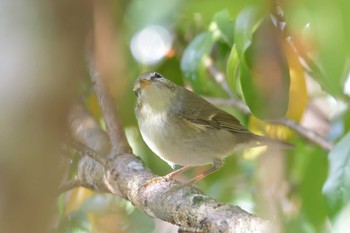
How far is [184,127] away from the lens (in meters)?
2.23

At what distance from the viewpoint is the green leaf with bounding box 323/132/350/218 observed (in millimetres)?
1034

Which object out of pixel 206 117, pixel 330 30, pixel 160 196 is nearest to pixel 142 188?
pixel 160 196

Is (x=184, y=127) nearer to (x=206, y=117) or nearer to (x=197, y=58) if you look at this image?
(x=206, y=117)

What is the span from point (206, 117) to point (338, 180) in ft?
4.08

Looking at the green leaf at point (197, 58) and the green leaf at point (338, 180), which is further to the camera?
the green leaf at point (197, 58)

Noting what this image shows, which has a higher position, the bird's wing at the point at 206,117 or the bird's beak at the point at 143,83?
the bird's wing at the point at 206,117

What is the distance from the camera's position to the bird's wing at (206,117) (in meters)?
2.29

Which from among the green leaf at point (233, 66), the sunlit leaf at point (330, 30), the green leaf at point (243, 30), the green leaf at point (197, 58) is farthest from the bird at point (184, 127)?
→ the sunlit leaf at point (330, 30)

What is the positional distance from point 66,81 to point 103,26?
15 cm

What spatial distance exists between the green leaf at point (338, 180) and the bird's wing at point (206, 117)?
1058mm

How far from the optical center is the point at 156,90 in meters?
2.27

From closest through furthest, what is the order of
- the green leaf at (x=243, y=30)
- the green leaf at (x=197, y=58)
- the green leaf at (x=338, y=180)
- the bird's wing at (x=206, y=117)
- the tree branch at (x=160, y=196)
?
the green leaf at (x=338, y=180) → the tree branch at (x=160, y=196) → the green leaf at (x=243, y=30) → the green leaf at (x=197, y=58) → the bird's wing at (x=206, y=117)

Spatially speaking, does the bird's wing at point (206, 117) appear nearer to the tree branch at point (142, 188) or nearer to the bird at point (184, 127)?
the bird at point (184, 127)

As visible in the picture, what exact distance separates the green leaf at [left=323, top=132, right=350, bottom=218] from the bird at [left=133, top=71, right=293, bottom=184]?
846mm
